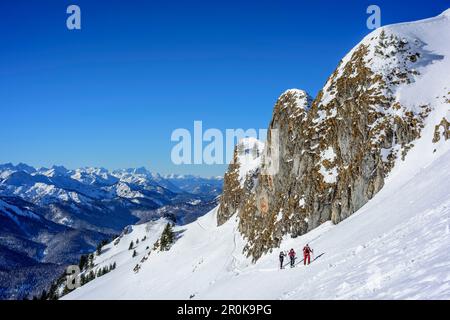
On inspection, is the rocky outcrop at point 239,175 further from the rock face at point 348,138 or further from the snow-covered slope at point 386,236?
the rock face at point 348,138

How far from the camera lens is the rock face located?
62.0 m

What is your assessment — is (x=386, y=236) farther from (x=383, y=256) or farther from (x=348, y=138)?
(x=348, y=138)

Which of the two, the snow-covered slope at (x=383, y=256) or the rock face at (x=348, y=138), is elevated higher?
the rock face at (x=348, y=138)

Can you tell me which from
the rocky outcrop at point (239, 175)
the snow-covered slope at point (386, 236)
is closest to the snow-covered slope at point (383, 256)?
the snow-covered slope at point (386, 236)

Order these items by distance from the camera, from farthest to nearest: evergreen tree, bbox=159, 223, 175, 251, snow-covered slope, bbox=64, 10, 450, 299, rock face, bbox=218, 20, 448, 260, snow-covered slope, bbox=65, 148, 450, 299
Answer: evergreen tree, bbox=159, 223, 175, 251
rock face, bbox=218, 20, 448, 260
snow-covered slope, bbox=64, 10, 450, 299
snow-covered slope, bbox=65, 148, 450, 299

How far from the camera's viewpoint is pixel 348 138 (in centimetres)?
6725

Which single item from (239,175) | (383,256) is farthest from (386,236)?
(239,175)

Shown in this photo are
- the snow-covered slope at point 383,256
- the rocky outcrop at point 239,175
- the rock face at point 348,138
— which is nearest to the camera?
the snow-covered slope at point 383,256

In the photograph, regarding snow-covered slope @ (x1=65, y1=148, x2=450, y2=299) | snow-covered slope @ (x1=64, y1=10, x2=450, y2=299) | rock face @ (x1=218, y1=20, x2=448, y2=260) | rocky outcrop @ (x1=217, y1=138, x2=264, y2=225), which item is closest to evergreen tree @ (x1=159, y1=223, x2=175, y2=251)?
rocky outcrop @ (x1=217, y1=138, x2=264, y2=225)

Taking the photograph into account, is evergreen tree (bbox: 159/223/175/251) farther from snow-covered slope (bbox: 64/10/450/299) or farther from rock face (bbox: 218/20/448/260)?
rock face (bbox: 218/20/448/260)

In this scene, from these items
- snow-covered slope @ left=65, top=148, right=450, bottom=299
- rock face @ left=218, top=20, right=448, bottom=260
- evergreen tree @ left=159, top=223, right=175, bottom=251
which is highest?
rock face @ left=218, top=20, right=448, bottom=260

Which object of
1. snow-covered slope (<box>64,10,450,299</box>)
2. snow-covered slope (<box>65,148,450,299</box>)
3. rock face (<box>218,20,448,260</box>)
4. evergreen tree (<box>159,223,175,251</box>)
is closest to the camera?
snow-covered slope (<box>65,148,450,299</box>)

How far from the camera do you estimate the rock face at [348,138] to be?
203 ft
